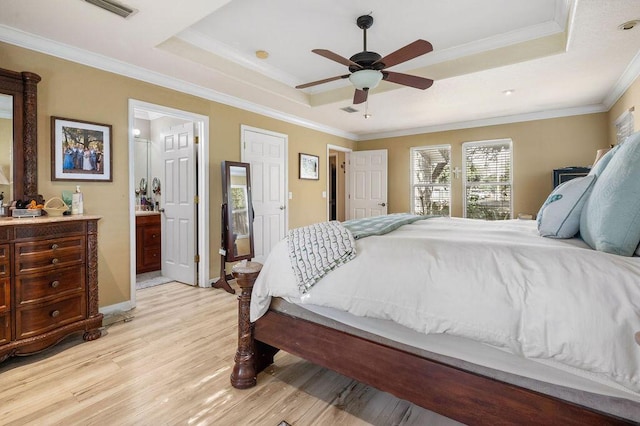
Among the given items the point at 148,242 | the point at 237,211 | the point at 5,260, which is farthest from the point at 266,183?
the point at 5,260

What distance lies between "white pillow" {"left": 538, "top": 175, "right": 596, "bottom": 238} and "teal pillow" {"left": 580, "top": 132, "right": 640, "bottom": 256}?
188mm

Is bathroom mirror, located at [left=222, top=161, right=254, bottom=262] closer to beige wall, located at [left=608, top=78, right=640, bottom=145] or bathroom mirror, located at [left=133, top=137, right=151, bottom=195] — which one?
bathroom mirror, located at [left=133, top=137, right=151, bottom=195]

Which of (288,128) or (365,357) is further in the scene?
(288,128)

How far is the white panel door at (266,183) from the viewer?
448cm

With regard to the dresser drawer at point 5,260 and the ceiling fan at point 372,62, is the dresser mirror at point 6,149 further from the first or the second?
the ceiling fan at point 372,62

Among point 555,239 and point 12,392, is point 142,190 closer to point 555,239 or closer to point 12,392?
point 12,392

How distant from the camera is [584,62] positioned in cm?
298

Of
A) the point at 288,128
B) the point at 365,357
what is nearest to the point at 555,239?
the point at 365,357

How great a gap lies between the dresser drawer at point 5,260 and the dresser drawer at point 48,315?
0.89 feet

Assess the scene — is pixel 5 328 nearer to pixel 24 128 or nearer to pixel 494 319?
pixel 24 128

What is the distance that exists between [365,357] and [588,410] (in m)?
0.82

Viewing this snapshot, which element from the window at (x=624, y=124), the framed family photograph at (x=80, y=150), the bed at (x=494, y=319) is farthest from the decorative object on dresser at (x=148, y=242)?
the window at (x=624, y=124)

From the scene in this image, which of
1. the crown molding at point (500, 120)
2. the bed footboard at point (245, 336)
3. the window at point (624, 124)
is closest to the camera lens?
the bed footboard at point (245, 336)

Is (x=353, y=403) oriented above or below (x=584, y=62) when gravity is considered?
below
